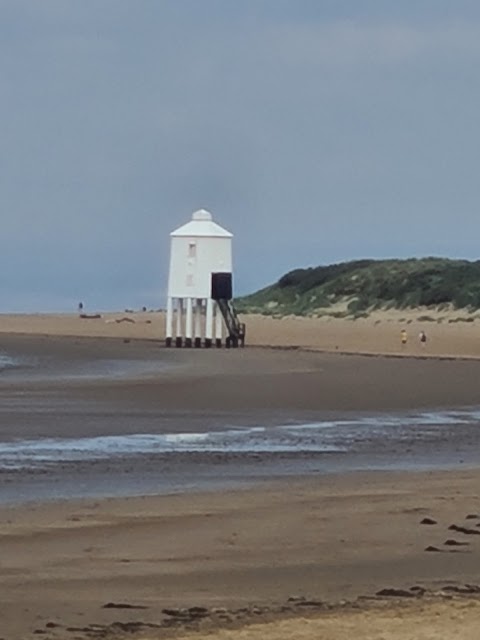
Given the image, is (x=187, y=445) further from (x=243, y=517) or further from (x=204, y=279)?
(x=204, y=279)

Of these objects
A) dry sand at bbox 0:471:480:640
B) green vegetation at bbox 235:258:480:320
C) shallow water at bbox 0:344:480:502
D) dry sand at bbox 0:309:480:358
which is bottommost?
dry sand at bbox 0:471:480:640

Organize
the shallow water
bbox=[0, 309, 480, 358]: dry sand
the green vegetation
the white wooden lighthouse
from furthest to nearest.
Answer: the green vegetation < the white wooden lighthouse < bbox=[0, 309, 480, 358]: dry sand < the shallow water

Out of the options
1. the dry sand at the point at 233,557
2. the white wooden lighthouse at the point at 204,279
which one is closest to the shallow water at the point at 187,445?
the dry sand at the point at 233,557

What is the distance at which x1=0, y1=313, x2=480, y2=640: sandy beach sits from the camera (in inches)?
328

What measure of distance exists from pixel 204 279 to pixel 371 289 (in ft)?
67.4

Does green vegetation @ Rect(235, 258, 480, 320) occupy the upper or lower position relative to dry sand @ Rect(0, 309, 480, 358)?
upper

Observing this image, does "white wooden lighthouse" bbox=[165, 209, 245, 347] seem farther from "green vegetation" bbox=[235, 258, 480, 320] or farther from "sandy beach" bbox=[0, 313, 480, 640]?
"sandy beach" bbox=[0, 313, 480, 640]

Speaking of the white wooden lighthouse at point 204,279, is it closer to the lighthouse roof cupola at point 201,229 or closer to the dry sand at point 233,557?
the lighthouse roof cupola at point 201,229

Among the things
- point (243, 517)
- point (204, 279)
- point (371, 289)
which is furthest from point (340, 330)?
point (243, 517)

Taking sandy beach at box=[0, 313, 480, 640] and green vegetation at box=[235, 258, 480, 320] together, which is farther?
green vegetation at box=[235, 258, 480, 320]

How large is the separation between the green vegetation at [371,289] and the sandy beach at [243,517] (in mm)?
32705

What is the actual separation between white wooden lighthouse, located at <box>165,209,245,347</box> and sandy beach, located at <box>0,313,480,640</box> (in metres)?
16.6

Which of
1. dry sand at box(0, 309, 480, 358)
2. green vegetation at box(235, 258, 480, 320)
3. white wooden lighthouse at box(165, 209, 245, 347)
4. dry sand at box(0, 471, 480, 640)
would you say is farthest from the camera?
green vegetation at box(235, 258, 480, 320)

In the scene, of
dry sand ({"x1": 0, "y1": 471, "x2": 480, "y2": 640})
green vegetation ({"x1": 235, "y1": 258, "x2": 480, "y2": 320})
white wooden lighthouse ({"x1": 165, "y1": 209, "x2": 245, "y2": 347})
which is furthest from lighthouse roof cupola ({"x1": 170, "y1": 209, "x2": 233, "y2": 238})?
dry sand ({"x1": 0, "y1": 471, "x2": 480, "y2": 640})
